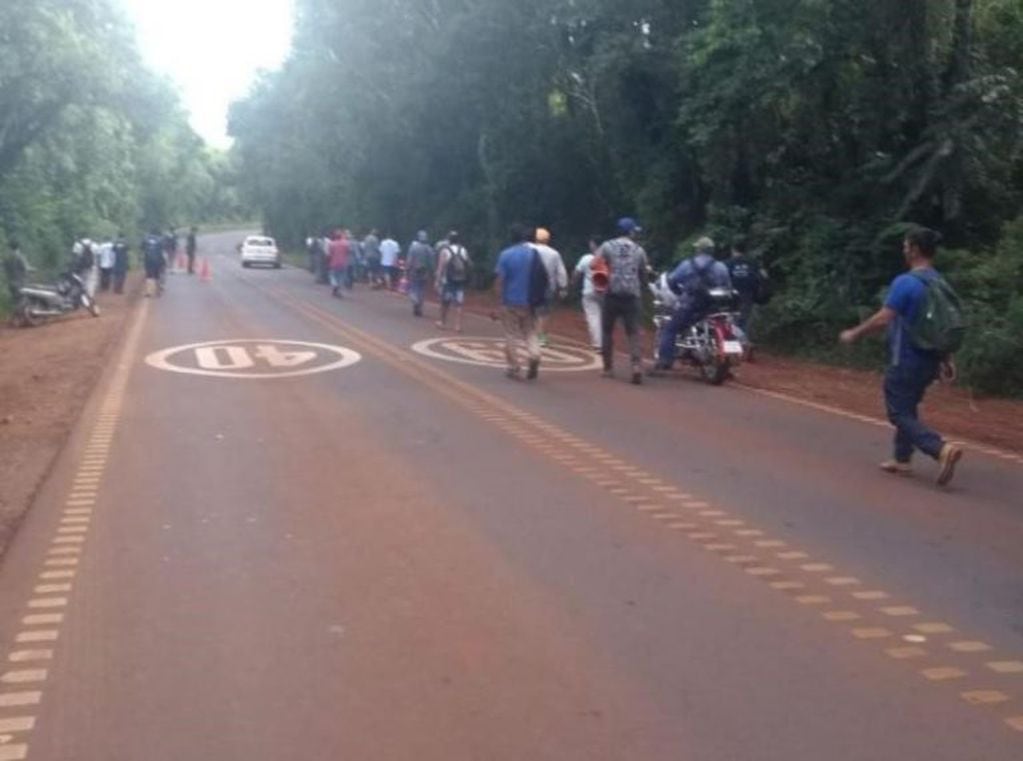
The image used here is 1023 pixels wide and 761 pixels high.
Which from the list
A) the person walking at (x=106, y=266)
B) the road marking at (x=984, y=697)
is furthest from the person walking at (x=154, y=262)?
the road marking at (x=984, y=697)

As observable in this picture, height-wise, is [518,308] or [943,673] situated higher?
[518,308]

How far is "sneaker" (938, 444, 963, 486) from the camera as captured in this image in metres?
10.2

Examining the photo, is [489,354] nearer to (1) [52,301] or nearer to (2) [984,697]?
(1) [52,301]

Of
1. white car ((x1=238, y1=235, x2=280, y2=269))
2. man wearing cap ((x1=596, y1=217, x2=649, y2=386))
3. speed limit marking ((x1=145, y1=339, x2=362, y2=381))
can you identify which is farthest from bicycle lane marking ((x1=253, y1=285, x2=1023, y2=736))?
white car ((x1=238, y1=235, x2=280, y2=269))

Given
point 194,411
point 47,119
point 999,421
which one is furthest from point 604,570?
point 47,119

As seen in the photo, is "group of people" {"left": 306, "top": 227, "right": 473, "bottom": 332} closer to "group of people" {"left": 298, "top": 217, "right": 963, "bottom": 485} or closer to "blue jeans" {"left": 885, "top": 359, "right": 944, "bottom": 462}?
"group of people" {"left": 298, "top": 217, "right": 963, "bottom": 485}

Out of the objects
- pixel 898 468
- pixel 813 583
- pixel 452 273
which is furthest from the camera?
pixel 452 273

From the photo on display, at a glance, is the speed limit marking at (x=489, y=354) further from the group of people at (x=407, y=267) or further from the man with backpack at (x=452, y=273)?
the group of people at (x=407, y=267)

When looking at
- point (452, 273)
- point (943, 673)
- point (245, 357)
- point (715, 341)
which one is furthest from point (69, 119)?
point (943, 673)

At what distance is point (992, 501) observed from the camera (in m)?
9.97

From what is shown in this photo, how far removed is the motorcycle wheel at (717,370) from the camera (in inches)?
668

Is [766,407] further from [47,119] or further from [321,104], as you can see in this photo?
[321,104]

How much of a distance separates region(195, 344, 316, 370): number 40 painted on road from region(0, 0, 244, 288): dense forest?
448 inches

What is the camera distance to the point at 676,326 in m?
17.6
